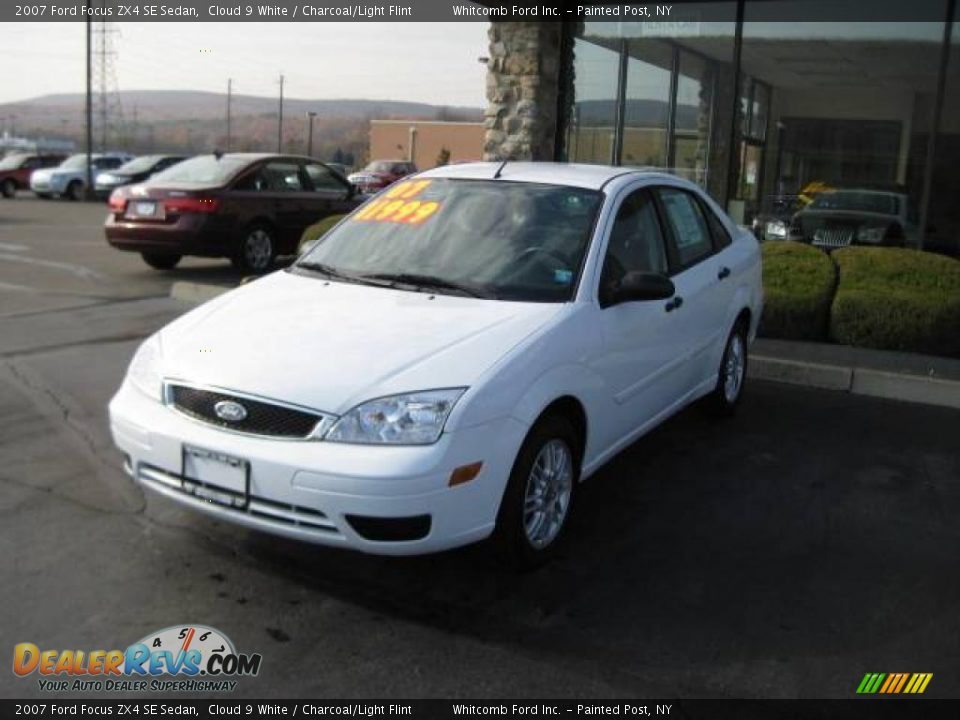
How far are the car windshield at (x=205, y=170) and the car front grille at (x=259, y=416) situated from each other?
880 cm

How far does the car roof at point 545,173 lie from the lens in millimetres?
4949

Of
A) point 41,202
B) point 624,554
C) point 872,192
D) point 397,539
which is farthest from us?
point 41,202

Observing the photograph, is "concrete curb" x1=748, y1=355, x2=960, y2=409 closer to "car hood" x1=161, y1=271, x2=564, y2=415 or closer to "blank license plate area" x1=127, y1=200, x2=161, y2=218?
"car hood" x1=161, y1=271, x2=564, y2=415

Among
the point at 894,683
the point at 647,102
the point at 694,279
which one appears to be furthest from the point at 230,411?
the point at 647,102

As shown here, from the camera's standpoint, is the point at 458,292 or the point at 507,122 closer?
the point at 458,292

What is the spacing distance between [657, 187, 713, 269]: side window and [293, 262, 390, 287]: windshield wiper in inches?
68.0

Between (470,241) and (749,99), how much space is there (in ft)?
27.3

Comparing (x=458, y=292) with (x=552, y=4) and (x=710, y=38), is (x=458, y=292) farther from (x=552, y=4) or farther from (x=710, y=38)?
(x=710, y=38)

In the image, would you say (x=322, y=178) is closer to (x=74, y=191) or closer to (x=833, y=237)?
(x=833, y=237)

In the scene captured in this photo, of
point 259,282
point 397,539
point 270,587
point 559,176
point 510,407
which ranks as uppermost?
point 559,176

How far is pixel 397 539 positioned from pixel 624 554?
1.20 meters

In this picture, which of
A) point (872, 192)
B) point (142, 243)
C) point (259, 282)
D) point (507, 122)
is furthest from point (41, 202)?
point (259, 282)

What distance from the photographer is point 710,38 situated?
11.8 meters

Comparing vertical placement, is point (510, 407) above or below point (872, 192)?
below
